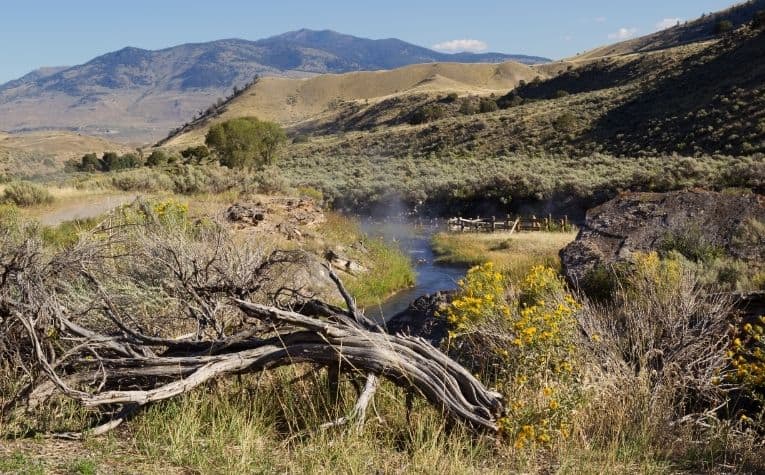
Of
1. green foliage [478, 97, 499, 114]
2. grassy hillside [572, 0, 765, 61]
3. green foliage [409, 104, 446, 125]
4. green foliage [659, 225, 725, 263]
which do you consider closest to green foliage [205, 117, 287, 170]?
green foliage [659, 225, 725, 263]

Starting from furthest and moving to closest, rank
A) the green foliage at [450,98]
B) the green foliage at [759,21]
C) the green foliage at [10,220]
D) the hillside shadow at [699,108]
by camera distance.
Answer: the green foliage at [450,98] < the green foliage at [759,21] < the hillside shadow at [699,108] < the green foliage at [10,220]

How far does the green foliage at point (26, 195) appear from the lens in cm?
2130

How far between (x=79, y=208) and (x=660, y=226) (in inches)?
645

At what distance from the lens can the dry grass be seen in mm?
17672

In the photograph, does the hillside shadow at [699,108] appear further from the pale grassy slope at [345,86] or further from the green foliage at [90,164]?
the pale grassy slope at [345,86]

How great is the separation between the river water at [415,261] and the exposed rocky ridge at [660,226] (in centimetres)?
256

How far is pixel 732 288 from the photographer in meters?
9.53

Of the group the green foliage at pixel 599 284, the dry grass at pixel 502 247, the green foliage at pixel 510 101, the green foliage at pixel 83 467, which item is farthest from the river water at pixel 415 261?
the green foliage at pixel 510 101

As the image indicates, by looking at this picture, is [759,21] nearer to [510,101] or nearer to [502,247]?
[510,101]

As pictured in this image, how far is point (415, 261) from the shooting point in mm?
21266

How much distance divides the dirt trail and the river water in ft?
25.1

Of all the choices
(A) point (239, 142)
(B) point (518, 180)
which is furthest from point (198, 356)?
(A) point (239, 142)

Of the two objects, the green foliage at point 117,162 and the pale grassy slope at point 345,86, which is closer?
the green foliage at point 117,162

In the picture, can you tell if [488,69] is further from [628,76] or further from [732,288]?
[732,288]
